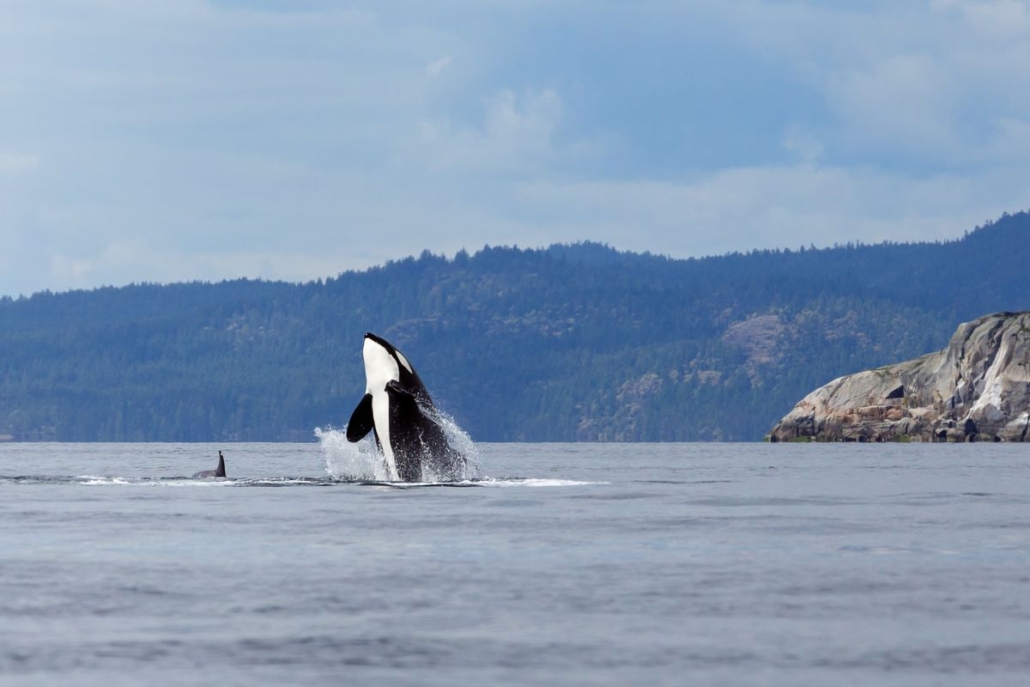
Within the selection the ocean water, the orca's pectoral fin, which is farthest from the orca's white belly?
the ocean water

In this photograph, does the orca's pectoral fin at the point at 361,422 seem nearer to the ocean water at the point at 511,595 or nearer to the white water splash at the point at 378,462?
the white water splash at the point at 378,462

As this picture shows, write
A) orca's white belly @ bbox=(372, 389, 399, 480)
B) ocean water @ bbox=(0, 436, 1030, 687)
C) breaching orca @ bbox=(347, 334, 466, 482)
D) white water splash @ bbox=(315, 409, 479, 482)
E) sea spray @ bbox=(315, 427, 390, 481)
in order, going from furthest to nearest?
sea spray @ bbox=(315, 427, 390, 481)
white water splash @ bbox=(315, 409, 479, 482)
orca's white belly @ bbox=(372, 389, 399, 480)
breaching orca @ bbox=(347, 334, 466, 482)
ocean water @ bbox=(0, 436, 1030, 687)

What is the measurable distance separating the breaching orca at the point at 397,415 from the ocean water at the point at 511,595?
6631 mm

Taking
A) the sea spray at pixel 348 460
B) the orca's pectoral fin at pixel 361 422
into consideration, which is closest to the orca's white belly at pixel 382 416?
the orca's pectoral fin at pixel 361 422

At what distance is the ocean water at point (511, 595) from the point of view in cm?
1559

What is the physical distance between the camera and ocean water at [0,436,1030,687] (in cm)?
1559

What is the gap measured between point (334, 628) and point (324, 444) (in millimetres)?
38924

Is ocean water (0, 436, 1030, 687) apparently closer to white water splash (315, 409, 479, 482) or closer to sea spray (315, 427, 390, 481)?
white water splash (315, 409, 479, 482)

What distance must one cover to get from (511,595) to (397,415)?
24.1 metres

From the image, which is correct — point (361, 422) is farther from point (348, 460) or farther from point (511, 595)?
point (511, 595)

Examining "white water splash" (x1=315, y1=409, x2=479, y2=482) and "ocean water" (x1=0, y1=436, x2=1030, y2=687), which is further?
"white water splash" (x1=315, y1=409, x2=479, y2=482)

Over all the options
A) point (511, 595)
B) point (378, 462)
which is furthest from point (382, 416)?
point (511, 595)

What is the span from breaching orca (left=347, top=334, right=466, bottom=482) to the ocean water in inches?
261

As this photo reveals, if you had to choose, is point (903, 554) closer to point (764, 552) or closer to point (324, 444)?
point (764, 552)
